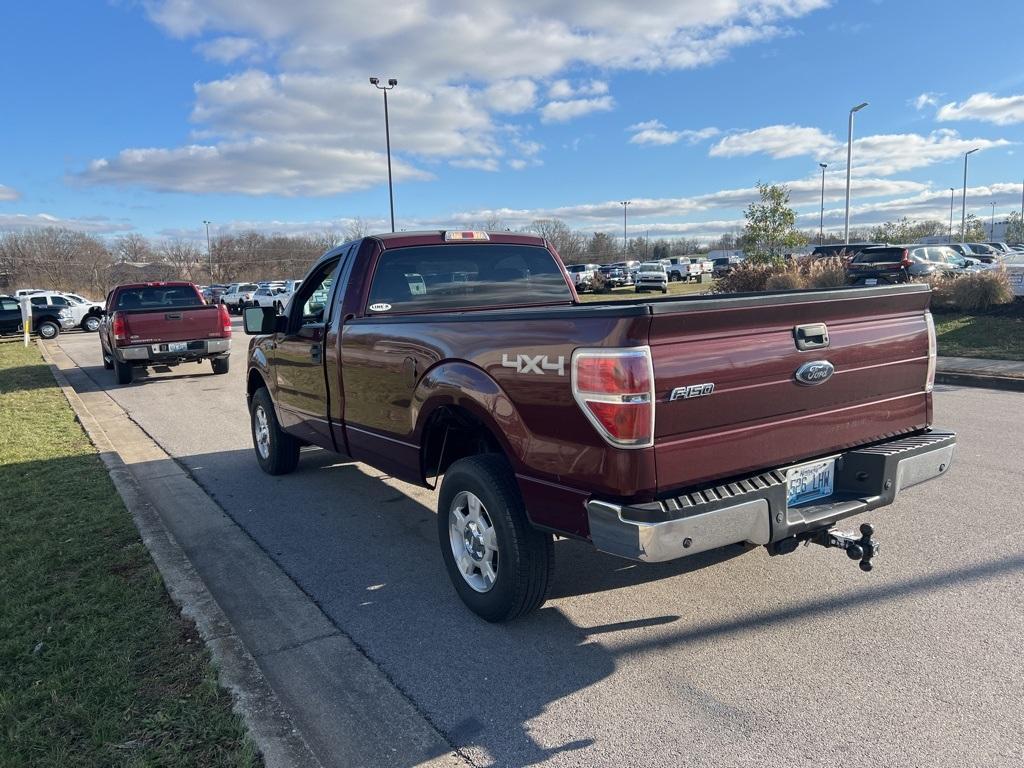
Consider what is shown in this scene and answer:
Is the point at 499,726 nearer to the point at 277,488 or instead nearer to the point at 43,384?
the point at 277,488

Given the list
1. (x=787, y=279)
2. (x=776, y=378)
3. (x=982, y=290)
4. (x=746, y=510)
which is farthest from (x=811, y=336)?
(x=787, y=279)

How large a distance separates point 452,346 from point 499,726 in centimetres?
182

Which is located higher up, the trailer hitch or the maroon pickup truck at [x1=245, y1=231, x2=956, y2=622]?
the maroon pickup truck at [x1=245, y1=231, x2=956, y2=622]

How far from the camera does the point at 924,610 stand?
373 centimetres

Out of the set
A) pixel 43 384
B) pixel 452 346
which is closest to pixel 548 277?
pixel 452 346

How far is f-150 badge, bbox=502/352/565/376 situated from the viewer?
3.08m

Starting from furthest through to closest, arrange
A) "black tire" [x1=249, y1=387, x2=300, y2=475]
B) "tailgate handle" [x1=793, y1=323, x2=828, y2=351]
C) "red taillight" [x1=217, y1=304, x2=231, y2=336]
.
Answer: "red taillight" [x1=217, y1=304, x2=231, y2=336] < "black tire" [x1=249, y1=387, x2=300, y2=475] < "tailgate handle" [x1=793, y1=323, x2=828, y2=351]

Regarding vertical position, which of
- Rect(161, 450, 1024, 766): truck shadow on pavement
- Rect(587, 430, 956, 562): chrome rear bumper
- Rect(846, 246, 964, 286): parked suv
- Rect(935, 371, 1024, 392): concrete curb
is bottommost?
Rect(161, 450, 1024, 766): truck shadow on pavement

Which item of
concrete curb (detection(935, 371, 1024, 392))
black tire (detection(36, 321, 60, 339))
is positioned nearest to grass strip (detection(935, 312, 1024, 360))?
concrete curb (detection(935, 371, 1024, 392))

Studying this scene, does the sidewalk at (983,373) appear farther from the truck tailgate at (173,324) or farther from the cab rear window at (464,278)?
the truck tailgate at (173,324)

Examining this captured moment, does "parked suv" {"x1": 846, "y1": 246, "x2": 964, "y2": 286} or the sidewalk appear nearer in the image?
the sidewalk

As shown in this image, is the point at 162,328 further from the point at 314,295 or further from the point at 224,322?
the point at 314,295

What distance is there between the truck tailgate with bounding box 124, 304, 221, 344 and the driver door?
817cm

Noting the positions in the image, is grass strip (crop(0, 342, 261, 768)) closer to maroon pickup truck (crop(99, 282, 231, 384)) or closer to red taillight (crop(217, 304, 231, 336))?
maroon pickup truck (crop(99, 282, 231, 384))
